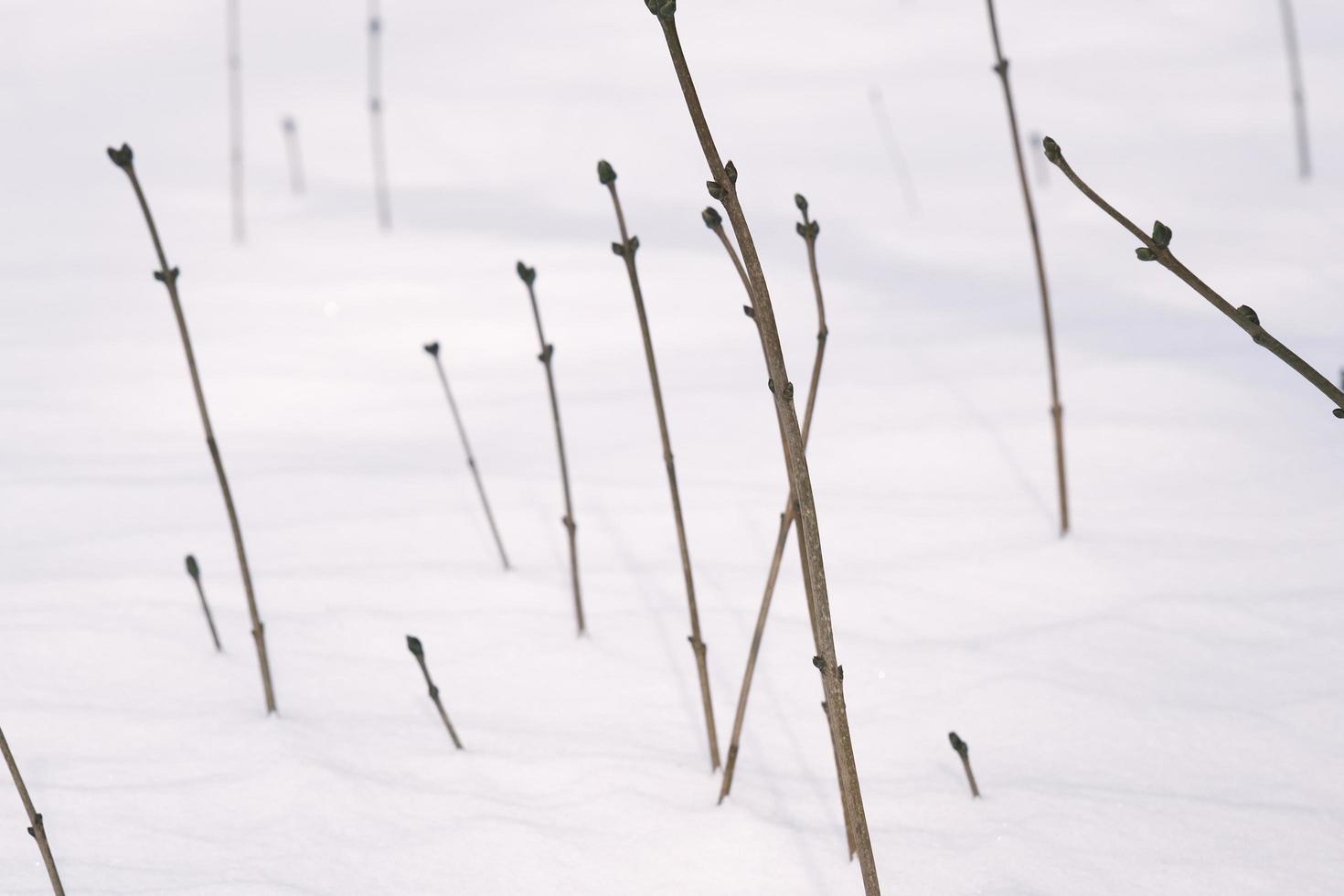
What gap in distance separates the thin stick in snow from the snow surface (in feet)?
0.17

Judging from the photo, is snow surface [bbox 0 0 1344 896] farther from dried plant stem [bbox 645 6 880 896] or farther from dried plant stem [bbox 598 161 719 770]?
dried plant stem [bbox 645 6 880 896]

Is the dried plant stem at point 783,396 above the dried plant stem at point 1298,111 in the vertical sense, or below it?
below

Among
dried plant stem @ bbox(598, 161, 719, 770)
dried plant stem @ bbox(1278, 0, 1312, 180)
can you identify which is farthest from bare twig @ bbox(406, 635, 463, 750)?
dried plant stem @ bbox(1278, 0, 1312, 180)

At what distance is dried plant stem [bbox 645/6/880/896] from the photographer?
78 centimetres

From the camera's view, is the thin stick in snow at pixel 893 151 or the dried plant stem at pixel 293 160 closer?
the thin stick in snow at pixel 893 151

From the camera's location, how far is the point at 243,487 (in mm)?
2312

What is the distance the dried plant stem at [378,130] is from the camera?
160 inches

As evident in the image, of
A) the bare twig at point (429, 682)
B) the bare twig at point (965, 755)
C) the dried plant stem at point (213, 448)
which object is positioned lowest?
the bare twig at point (965, 755)

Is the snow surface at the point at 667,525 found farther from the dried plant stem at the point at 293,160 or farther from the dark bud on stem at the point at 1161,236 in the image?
the dark bud on stem at the point at 1161,236

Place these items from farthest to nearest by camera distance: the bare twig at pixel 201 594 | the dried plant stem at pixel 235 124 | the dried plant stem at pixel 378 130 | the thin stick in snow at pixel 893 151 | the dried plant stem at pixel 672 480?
the thin stick in snow at pixel 893 151 < the dried plant stem at pixel 378 130 < the dried plant stem at pixel 235 124 < the bare twig at pixel 201 594 < the dried plant stem at pixel 672 480

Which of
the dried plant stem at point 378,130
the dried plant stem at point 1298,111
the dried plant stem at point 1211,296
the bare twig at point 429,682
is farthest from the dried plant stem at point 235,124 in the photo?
the dried plant stem at point 1211,296

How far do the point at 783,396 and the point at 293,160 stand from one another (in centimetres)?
423

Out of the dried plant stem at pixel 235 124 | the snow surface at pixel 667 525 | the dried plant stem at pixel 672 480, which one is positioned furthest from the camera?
the dried plant stem at pixel 235 124

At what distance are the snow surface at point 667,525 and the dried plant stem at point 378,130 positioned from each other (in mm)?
69
